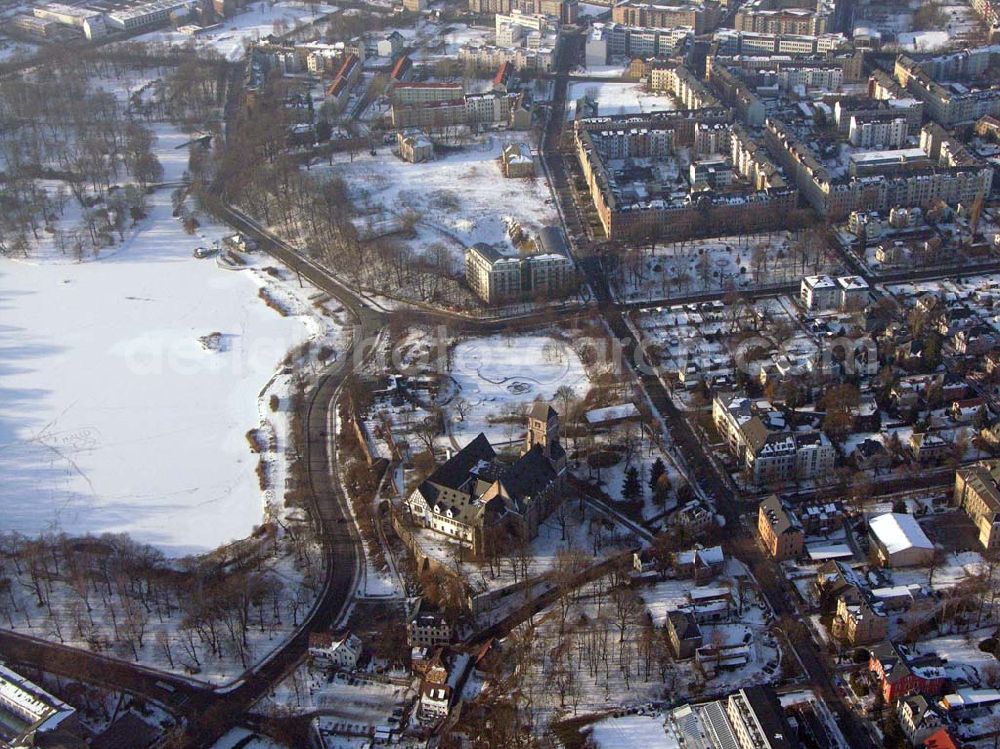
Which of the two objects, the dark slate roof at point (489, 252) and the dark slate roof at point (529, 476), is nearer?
the dark slate roof at point (529, 476)

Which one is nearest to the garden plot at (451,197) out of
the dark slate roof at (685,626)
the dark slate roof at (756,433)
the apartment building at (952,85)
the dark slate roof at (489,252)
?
the dark slate roof at (489,252)

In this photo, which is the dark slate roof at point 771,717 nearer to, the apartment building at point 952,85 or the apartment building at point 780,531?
the apartment building at point 780,531

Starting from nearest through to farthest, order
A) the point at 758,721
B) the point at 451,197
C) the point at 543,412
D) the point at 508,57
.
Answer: the point at 758,721 < the point at 543,412 < the point at 451,197 < the point at 508,57

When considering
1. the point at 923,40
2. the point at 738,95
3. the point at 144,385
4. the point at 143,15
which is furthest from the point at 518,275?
the point at 143,15

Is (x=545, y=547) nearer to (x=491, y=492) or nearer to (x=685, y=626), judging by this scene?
(x=491, y=492)

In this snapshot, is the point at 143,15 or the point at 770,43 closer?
the point at 770,43

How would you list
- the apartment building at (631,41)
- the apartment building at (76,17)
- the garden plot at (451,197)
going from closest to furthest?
1. the garden plot at (451,197)
2. the apartment building at (631,41)
3. the apartment building at (76,17)

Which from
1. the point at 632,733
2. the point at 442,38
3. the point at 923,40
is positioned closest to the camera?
the point at 632,733

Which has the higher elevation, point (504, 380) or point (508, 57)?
point (508, 57)
